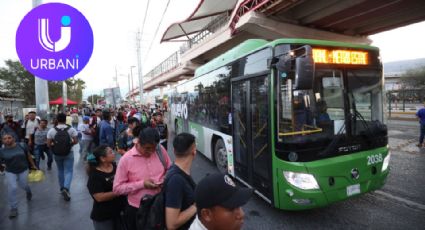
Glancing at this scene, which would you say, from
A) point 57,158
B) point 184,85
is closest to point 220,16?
point 184,85

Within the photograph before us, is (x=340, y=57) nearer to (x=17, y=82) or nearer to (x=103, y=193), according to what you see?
(x=103, y=193)

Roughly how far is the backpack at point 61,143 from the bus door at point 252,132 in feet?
11.3

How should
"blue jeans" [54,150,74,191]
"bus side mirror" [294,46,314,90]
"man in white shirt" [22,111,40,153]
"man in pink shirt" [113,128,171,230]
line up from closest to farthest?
1. "man in pink shirt" [113,128,171,230]
2. "bus side mirror" [294,46,314,90]
3. "blue jeans" [54,150,74,191]
4. "man in white shirt" [22,111,40,153]

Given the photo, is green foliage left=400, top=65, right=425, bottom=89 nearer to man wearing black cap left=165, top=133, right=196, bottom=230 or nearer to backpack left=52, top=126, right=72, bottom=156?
backpack left=52, top=126, right=72, bottom=156

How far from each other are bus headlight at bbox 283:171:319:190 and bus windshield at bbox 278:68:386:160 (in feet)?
0.95

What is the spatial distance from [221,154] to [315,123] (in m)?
3.08

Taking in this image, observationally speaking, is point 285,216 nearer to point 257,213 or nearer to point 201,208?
point 257,213

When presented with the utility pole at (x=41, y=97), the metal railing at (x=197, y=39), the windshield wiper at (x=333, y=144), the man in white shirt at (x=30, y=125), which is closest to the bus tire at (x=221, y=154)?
the windshield wiper at (x=333, y=144)

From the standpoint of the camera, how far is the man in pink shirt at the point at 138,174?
246 centimetres

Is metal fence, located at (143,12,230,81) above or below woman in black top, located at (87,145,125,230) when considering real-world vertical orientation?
above

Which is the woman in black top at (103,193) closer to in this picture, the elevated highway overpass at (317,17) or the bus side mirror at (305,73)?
the bus side mirror at (305,73)

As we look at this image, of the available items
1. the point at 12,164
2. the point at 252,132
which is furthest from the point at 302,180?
the point at 12,164

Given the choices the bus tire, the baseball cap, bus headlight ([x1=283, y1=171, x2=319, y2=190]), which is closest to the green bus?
bus headlight ([x1=283, y1=171, x2=319, y2=190])

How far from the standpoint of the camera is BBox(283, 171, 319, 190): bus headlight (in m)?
3.54
